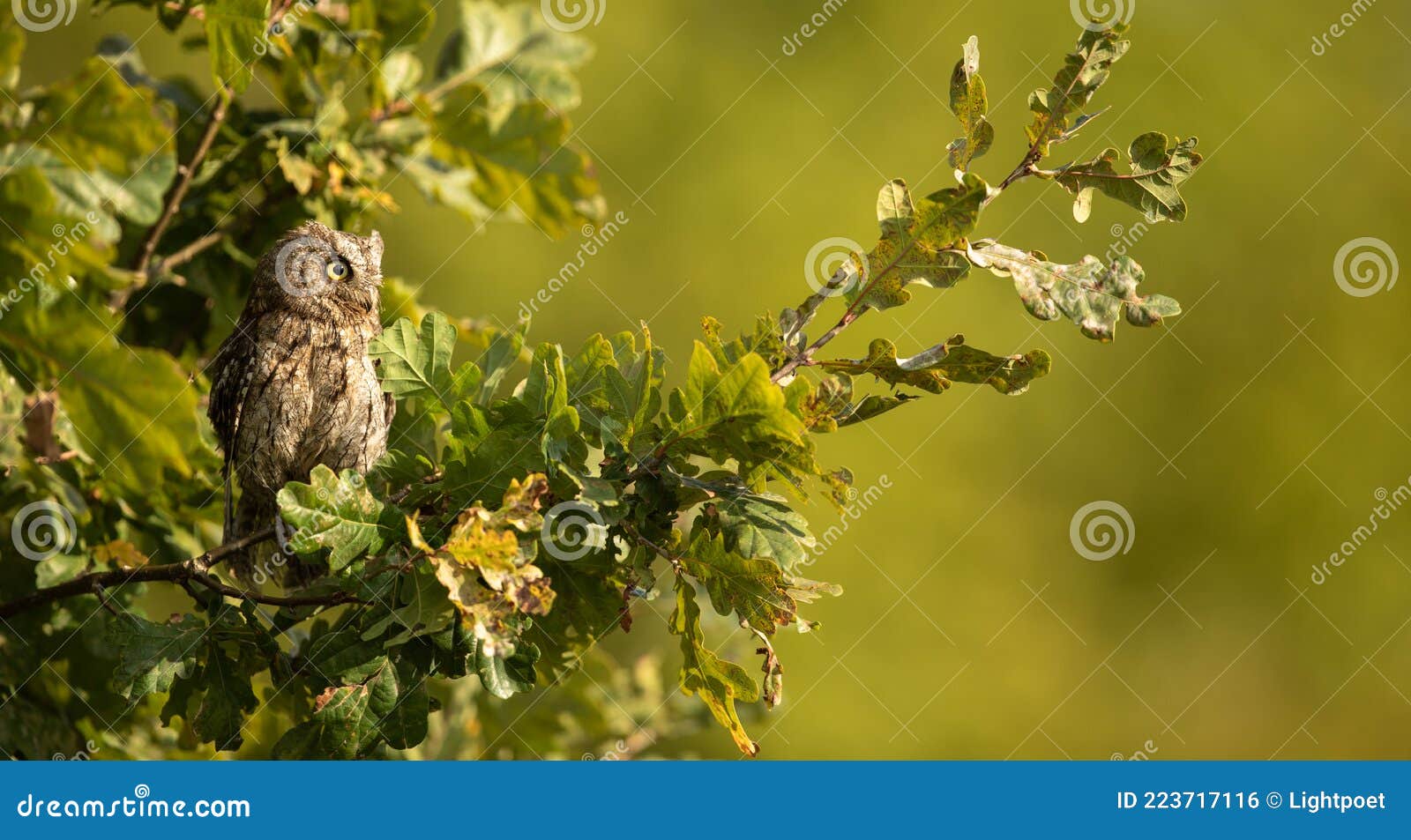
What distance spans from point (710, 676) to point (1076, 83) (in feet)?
3.99

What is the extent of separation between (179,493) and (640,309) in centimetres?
612

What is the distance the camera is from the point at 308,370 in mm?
2828

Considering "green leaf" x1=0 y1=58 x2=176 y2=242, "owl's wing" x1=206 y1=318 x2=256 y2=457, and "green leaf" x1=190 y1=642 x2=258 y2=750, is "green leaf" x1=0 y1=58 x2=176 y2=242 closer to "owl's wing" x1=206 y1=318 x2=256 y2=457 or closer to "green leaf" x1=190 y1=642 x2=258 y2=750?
"owl's wing" x1=206 y1=318 x2=256 y2=457

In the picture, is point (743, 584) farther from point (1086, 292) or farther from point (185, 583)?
point (185, 583)

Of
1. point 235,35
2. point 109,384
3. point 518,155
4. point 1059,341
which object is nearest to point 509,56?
point 518,155

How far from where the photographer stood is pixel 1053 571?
31.6 ft

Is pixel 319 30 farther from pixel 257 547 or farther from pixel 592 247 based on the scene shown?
pixel 592 247

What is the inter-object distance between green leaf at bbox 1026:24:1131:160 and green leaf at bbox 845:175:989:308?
0.17 metres

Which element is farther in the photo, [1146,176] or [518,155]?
[518,155]

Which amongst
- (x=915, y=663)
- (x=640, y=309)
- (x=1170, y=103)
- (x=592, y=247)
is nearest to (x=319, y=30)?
(x=592, y=247)

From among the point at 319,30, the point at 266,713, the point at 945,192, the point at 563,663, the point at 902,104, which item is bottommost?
the point at 266,713

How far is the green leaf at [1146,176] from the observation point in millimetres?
2133

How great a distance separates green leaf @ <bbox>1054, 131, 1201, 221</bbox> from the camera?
84.0 inches

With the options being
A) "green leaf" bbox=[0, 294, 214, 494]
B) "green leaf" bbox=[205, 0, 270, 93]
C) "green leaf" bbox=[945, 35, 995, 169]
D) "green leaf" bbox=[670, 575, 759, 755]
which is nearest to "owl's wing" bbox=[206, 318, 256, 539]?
"green leaf" bbox=[0, 294, 214, 494]
